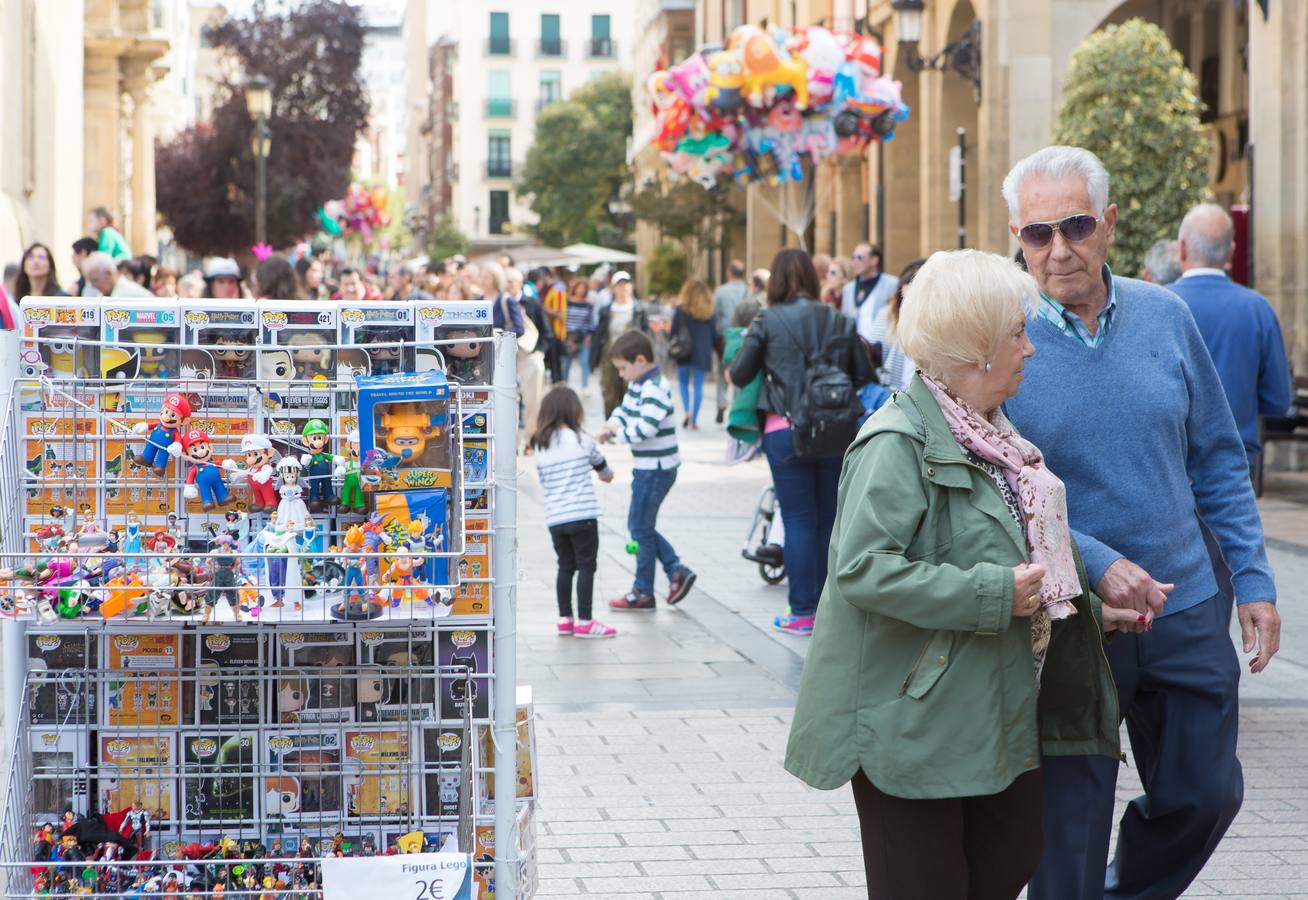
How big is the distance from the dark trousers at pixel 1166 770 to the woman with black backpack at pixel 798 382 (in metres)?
5.03

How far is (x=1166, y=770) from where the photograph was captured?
420 cm

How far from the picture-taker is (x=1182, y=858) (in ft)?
14.0

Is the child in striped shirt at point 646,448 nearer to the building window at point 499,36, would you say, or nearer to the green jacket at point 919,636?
the green jacket at point 919,636

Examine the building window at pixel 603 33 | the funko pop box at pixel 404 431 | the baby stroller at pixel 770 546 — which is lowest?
the baby stroller at pixel 770 546

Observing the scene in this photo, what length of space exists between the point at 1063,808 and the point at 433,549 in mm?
1475

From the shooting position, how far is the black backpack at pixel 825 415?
905 centimetres

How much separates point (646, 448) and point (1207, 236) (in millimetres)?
3209

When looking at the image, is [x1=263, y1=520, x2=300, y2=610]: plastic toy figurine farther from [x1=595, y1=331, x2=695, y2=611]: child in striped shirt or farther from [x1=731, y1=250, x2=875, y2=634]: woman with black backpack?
[x1=595, y1=331, x2=695, y2=611]: child in striped shirt

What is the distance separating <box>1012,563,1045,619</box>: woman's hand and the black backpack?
5.65 metres

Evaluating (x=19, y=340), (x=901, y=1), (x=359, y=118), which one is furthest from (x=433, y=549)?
(x=359, y=118)

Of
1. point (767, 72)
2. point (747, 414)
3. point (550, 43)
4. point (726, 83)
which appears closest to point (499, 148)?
point (550, 43)

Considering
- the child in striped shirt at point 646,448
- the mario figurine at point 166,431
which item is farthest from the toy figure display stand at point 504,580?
the child in striped shirt at point 646,448

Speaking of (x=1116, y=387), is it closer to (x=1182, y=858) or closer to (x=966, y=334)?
(x=966, y=334)

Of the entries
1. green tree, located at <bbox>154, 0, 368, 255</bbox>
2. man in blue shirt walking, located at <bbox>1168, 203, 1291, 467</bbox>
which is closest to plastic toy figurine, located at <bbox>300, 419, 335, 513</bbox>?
man in blue shirt walking, located at <bbox>1168, 203, 1291, 467</bbox>
